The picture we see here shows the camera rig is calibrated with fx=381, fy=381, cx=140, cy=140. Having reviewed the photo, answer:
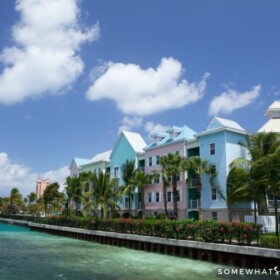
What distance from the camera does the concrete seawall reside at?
75.5ft

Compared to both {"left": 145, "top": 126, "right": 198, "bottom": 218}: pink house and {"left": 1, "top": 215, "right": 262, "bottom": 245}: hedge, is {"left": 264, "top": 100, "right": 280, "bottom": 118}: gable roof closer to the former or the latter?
{"left": 145, "top": 126, "right": 198, "bottom": 218}: pink house

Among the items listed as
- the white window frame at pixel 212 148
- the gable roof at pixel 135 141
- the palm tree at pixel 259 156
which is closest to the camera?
the palm tree at pixel 259 156

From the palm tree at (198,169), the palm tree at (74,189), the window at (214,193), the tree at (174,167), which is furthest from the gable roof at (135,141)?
the window at (214,193)

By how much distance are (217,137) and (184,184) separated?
8.06 meters

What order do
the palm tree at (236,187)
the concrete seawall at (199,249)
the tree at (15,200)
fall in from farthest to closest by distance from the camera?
1. the tree at (15,200)
2. the palm tree at (236,187)
3. the concrete seawall at (199,249)

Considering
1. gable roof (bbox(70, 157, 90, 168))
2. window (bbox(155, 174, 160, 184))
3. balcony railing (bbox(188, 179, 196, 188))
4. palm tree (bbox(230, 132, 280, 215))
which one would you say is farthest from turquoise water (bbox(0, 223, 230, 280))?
gable roof (bbox(70, 157, 90, 168))

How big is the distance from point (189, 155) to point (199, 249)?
22026 millimetres

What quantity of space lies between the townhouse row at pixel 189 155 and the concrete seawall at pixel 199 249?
11.2m

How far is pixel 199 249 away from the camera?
→ 28078 mm

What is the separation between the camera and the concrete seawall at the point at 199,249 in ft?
75.5

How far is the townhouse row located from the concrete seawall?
442 inches

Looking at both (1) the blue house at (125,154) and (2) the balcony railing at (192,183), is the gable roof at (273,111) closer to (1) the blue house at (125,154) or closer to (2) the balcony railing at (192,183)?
(2) the balcony railing at (192,183)

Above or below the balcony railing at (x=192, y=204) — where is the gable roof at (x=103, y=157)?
above

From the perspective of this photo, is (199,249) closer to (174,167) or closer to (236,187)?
(236,187)
